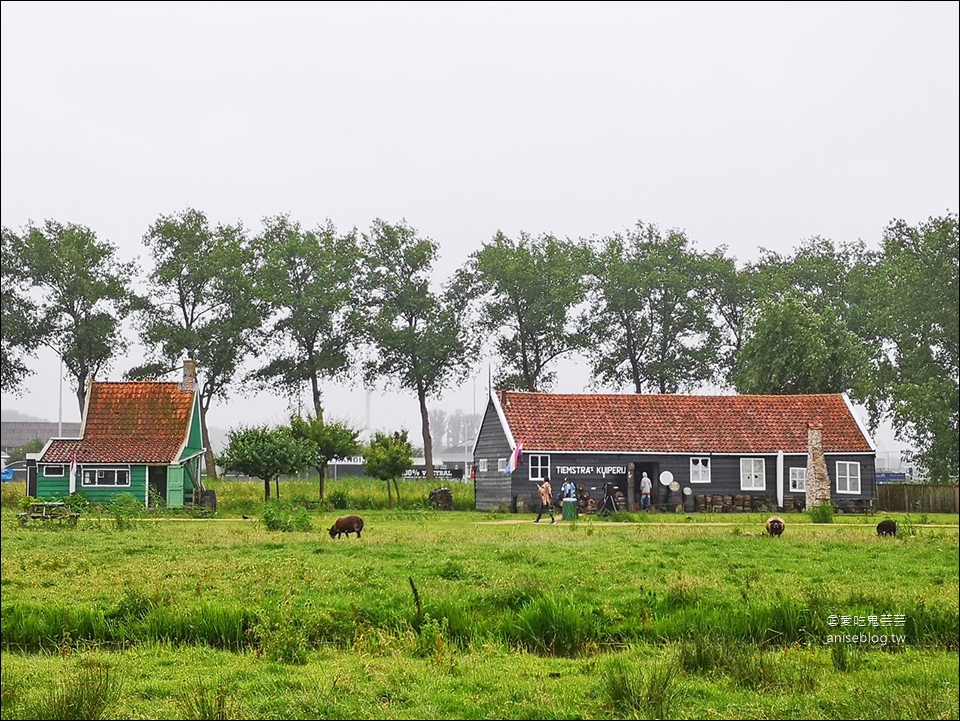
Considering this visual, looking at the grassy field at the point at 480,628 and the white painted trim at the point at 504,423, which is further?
Result: the white painted trim at the point at 504,423

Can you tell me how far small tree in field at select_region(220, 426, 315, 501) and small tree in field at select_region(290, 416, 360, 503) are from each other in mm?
1185

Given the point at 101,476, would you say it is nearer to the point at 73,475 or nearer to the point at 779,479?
the point at 73,475

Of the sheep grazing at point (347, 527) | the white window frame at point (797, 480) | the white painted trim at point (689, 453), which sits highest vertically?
the white painted trim at point (689, 453)

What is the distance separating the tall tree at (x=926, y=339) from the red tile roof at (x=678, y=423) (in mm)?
7512

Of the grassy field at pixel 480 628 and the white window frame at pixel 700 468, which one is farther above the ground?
the white window frame at pixel 700 468

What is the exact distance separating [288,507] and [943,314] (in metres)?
37.4

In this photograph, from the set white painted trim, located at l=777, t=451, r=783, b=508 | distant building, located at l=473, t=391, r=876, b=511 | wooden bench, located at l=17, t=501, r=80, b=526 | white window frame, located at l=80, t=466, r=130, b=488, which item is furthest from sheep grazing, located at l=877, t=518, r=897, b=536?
white window frame, located at l=80, t=466, r=130, b=488

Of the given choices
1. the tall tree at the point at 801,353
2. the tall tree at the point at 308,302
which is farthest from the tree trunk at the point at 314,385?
the tall tree at the point at 801,353

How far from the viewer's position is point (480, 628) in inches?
658

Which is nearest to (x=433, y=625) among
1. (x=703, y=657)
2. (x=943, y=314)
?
(x=703, y=657)

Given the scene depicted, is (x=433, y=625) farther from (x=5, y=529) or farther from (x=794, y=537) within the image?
(x=5, y=529)

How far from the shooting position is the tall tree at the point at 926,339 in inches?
2260

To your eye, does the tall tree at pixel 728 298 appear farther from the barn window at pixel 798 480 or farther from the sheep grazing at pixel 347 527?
the sheep grazing at pixel 347 527

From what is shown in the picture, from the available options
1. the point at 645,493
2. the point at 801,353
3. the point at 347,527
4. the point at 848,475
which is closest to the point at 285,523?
the point at 347,527
